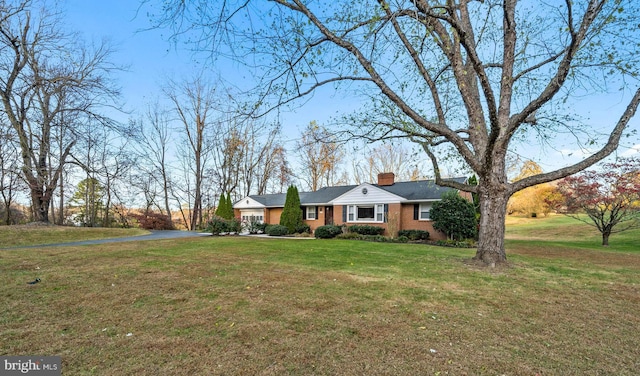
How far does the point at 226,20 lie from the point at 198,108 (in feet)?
82.8

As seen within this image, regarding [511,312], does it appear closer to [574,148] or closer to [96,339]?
[96,339]

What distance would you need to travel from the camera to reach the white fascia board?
18.5m

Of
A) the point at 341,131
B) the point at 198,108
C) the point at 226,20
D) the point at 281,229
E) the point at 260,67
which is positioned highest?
the point at 198,108

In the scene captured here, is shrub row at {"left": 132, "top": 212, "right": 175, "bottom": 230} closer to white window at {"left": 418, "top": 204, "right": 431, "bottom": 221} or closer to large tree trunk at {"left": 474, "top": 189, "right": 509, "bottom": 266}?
white window at {"left": 418, "top": 204, "right": 431, "bottom": 221}

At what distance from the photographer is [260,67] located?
657cm

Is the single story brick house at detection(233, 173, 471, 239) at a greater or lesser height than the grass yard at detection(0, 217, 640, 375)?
greater

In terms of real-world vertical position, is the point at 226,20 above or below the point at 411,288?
above

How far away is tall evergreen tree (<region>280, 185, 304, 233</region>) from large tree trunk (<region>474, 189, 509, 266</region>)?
49.4 ft

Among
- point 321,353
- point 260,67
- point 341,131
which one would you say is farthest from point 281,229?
point 321,353

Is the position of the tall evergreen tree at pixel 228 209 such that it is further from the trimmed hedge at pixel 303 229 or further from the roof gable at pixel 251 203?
the trimmed hedge at pixel 303 229

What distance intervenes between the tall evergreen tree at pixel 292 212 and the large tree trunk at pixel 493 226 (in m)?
15.1

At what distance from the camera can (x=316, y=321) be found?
359 centimetres

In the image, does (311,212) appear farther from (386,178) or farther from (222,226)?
(222,226)

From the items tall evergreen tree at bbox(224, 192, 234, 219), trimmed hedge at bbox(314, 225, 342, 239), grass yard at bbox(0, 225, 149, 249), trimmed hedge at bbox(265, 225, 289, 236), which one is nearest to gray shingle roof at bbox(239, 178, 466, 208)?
tall evergreen tree at bbox(224, 192, 234, 219)
